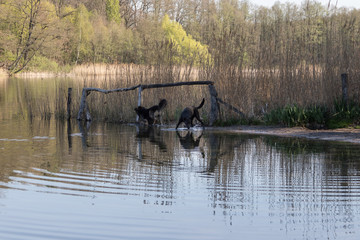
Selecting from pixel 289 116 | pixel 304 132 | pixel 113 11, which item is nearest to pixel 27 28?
pixel 113 11

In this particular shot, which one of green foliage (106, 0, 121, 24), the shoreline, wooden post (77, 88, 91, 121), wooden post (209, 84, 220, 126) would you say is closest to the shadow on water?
the shoreline

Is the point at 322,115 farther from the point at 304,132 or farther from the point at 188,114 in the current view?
the point at 188,114

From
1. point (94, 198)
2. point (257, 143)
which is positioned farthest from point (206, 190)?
point (257, 143)

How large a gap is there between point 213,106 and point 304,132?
2969 millimetres

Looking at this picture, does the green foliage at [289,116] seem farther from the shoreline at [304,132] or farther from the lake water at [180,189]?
the lake water at [180,189]

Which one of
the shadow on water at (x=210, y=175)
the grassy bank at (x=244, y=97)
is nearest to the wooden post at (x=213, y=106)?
the grassy bank at (x=244, y=97)

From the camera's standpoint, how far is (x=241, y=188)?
746 centimetres

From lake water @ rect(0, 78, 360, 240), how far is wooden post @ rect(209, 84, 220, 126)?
2.94m

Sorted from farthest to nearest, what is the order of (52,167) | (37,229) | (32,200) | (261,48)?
(261,48) → (52,167) → (32,200) → (37,229)

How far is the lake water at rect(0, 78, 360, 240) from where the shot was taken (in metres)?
5.60

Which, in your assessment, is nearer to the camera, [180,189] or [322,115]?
[180,189]

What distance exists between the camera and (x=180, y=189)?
7.45 metres

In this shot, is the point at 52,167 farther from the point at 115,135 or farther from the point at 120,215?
the point at 115,135

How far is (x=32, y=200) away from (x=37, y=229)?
4.19ft
